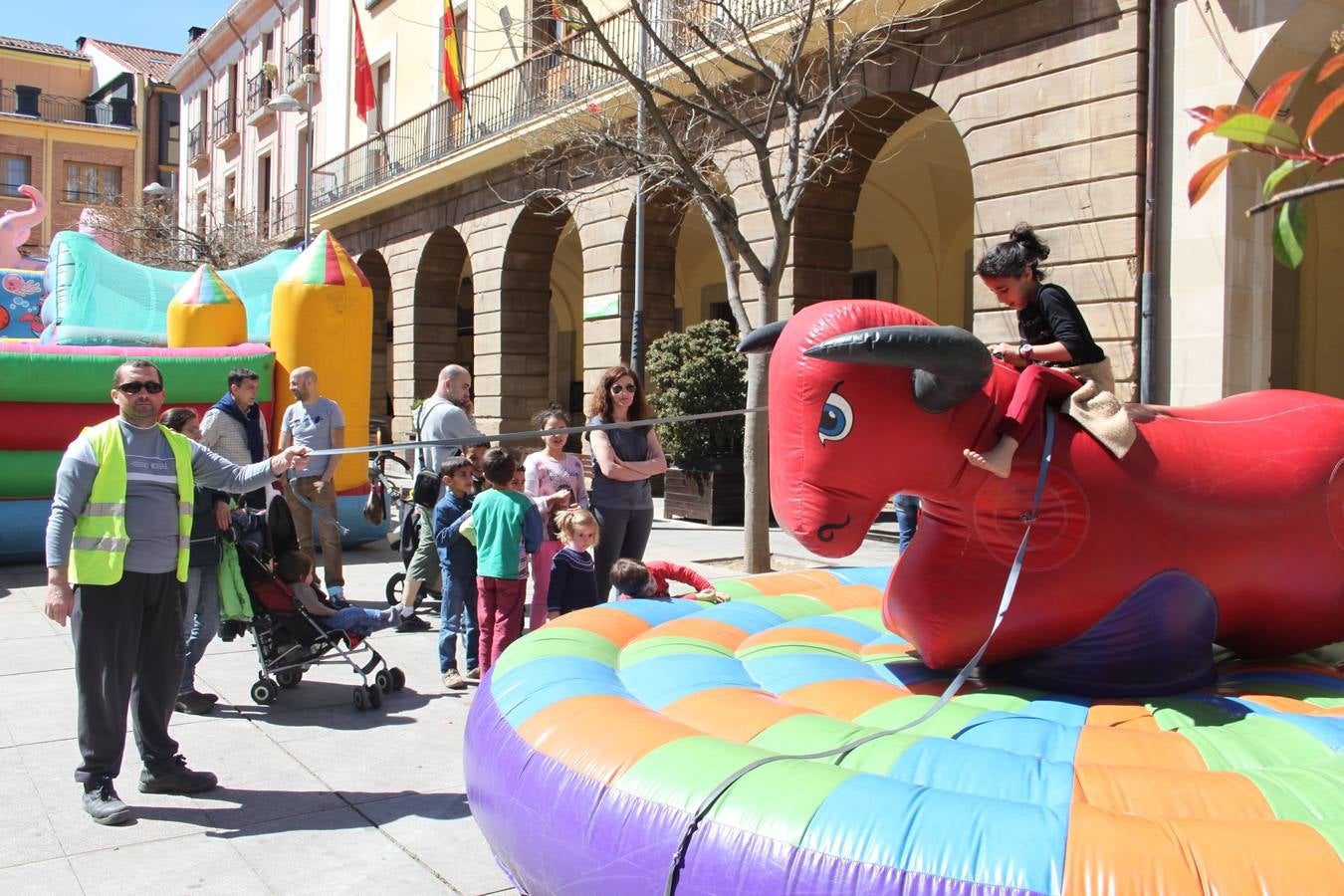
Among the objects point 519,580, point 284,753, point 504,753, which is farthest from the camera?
point 519,580

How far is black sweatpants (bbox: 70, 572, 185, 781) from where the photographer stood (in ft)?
14.1

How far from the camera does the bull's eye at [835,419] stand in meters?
3.53

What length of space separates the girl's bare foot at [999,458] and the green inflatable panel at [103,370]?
28.1 ft

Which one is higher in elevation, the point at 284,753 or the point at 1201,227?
the point at 1201,227

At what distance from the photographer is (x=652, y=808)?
2.83 meters

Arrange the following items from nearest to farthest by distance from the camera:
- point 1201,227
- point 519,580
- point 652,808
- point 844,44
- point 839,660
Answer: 1. point 652,808
2. point 839,660
3. point 519,580
4. point 1201,227
5. point 844,44

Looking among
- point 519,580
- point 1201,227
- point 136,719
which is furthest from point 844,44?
point 136,719

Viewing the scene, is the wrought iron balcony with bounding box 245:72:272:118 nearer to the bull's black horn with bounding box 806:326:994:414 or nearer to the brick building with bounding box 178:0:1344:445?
the brick building with bounding box 178:0:1344:445

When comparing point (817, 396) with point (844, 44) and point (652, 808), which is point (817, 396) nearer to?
point (652, 808)

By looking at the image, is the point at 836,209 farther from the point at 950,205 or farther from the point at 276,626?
the point at 276,626

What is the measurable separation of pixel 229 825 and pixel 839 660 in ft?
8.04

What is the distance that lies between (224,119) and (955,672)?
39.9 m

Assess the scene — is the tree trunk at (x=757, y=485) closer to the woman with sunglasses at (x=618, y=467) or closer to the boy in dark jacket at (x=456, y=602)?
the woman with sunglasses at (x=618, y=467)

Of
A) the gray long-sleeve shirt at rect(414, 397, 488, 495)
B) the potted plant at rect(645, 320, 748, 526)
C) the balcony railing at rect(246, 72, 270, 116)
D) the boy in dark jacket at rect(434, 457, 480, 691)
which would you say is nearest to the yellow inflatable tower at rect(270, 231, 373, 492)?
the gray long-sleeve shirt at rect(414, 397, 488, 495)
